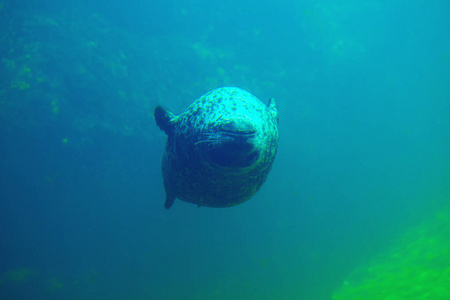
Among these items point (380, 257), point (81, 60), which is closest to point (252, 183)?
point (81, 60)

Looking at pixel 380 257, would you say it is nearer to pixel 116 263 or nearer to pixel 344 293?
pixel 344 293

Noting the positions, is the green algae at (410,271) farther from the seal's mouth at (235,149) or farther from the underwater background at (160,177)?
the seal's mouth at (235,149)

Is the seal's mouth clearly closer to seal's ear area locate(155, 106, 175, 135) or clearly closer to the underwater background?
seal's ear area locate(155, 106, 175, 135)

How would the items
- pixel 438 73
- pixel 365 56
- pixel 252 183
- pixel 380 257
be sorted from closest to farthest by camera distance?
pixel 252 183, pixel 380 257, pixel 365 56, pixel 438 73

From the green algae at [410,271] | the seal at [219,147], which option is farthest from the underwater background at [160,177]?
the seal at [219,147]

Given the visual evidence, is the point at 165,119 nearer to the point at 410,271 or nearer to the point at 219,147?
the point at 219,147

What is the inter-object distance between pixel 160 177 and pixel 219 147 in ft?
35.2

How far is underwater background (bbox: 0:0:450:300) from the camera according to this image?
35.9ft

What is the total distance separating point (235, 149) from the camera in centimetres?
197

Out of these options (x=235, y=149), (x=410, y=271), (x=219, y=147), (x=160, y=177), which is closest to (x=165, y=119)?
(x=219, y=147)

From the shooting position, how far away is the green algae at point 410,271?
444 inches

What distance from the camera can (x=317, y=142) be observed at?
1605cm

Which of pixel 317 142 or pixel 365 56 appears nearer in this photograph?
pixel 317 142

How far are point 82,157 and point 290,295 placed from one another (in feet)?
34.9
